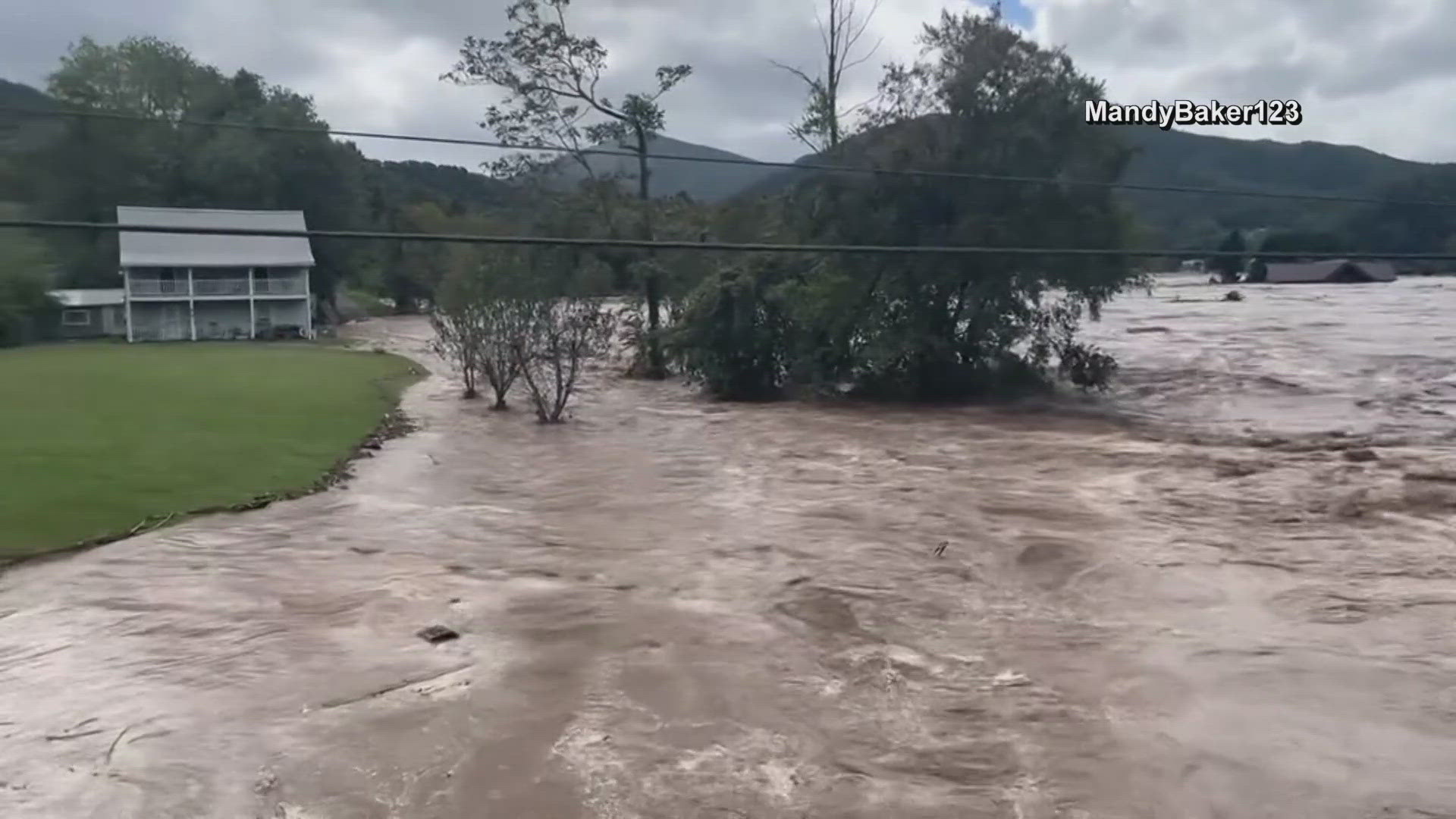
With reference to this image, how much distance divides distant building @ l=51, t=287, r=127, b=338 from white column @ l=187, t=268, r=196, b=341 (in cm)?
261

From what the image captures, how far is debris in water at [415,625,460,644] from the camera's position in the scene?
1015 cm

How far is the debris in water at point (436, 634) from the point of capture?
33.3 feet

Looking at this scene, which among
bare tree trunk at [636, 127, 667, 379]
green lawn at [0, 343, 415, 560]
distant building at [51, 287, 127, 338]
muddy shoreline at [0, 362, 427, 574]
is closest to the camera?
muddy shoreline at [0, 362, 427, 574]

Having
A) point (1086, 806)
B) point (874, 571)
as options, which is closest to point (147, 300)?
point (874, 571)

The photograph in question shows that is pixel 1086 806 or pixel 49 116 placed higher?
pixel 49 116

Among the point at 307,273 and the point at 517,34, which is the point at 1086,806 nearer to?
the point at 517,34

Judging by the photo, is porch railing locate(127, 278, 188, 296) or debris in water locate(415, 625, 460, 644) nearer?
debris in water locate(415, 625, 460, 644)

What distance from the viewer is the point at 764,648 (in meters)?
9.97

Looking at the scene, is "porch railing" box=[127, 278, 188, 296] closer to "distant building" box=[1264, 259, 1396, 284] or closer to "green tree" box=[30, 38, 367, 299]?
"green tree" box=[30, 38, 367, 299]

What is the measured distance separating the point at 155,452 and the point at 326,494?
2817 mm

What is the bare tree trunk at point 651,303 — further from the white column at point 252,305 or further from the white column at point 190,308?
the white column at point 190,308

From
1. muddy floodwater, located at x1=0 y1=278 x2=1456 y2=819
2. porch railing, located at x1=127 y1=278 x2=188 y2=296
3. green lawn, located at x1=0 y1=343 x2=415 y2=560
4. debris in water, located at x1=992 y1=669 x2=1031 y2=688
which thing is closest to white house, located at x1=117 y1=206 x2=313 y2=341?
porch railing, located at x1=127 y1=278 x2=188 y2=296

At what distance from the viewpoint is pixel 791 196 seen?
3055 centimetres

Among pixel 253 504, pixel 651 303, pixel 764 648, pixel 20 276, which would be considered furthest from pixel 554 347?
pixel 764 648
